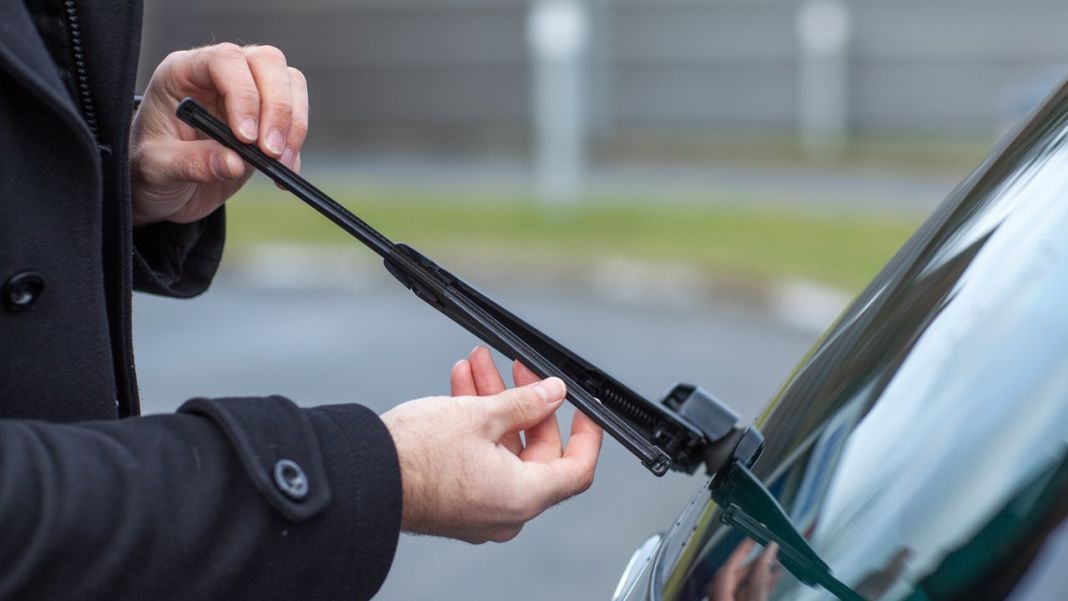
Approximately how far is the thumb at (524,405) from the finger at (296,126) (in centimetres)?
41

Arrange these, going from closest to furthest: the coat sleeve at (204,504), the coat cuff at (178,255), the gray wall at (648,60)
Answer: the coat sleeve at (204,504)
the coat cuff at (178,255)
the gray wall at (648,60)

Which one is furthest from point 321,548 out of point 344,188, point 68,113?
point 344,188

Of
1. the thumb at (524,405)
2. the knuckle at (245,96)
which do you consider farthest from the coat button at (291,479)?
the knuckle at (245,96)

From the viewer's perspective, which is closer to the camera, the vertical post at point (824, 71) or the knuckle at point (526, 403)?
the knuckle at point (526, 403)

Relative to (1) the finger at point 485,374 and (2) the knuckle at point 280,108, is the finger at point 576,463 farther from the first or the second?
(2) the knuckle at point 280,108

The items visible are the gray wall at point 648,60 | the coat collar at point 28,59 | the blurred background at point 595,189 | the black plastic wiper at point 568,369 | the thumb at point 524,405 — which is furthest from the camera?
the gray wall at point 648,60

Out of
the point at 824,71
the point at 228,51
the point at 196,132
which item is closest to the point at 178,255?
the point at 196,132

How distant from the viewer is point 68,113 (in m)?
1.22

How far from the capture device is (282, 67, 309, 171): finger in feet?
5.05

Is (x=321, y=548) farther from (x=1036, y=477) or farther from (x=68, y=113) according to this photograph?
(x=1036, y=477)

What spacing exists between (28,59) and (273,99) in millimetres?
370

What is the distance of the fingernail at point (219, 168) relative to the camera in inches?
62.9

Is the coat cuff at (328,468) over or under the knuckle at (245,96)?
under

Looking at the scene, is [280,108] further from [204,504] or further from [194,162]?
[204,504]
